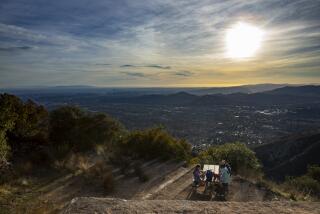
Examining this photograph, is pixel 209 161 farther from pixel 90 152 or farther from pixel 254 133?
pixel 254 133

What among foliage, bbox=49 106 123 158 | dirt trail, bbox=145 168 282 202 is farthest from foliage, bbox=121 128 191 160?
dirt trail, bbox=145 168 282 202

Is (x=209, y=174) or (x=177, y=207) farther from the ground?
(x=177, y=207)

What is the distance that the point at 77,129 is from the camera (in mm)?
18391

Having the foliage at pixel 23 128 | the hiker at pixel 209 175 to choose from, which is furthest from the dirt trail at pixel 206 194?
the foliage at pixel 23 128

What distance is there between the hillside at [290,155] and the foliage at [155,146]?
43107 mm

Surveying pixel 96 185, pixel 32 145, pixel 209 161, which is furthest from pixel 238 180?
pixel 32 145

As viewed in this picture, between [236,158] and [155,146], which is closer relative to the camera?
[155,146]

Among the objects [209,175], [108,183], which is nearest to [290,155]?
[209,175]

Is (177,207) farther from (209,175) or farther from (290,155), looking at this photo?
(290,155)

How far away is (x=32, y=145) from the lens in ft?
54.0

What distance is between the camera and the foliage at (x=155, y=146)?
17766 mm

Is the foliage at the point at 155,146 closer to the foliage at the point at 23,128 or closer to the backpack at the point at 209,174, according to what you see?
the foliage at the point at 23,128

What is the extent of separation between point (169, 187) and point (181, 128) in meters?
127

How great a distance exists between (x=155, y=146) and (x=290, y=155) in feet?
198
